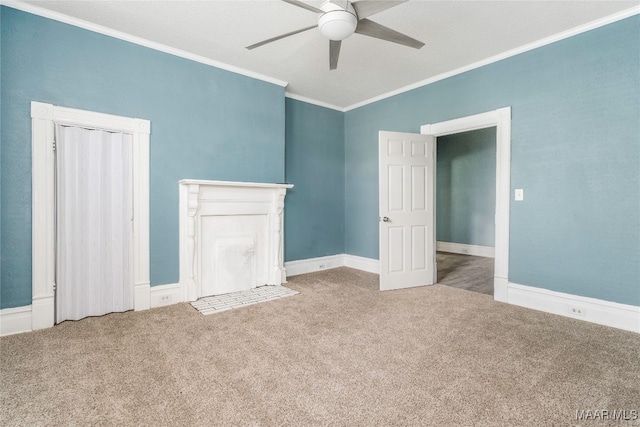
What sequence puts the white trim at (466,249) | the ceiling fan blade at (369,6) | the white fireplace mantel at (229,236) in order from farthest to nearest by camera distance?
the white trim at (466,249) → the white fireplace mantel at (229,236) → the ceiling fan blade at (369,6)

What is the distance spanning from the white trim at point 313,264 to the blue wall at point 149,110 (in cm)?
138

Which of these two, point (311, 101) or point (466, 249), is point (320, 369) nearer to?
point (311, 101)

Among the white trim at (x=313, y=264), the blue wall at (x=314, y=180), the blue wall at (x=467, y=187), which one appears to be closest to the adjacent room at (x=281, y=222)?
the white trim at (x=313, y=264)

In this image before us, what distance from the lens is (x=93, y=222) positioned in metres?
2.87

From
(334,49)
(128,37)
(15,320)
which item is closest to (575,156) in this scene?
(334,49)

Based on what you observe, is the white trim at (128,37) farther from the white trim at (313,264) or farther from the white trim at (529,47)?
the white trim at (313,264)

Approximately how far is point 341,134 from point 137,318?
4.13m

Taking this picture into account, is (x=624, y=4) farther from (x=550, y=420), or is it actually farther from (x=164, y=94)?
(x=164, y=94)

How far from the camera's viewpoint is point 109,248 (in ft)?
9.70

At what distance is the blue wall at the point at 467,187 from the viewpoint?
21.1ft

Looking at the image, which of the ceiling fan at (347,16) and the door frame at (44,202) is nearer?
the ceiling fan at (347,16)

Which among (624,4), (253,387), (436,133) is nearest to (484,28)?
(624,4)

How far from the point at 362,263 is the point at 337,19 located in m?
3.80

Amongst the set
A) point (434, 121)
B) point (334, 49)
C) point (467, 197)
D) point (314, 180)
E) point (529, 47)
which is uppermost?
point (529, 47)
